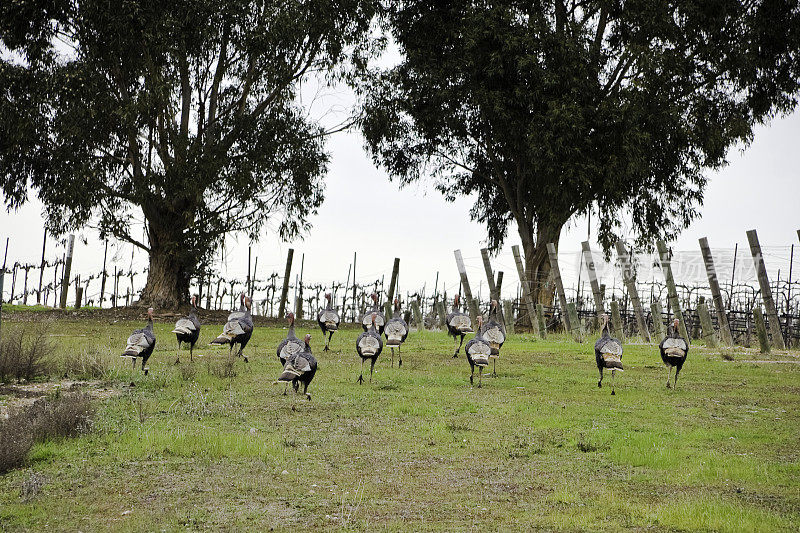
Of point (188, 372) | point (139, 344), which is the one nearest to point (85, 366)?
point (139, 344)

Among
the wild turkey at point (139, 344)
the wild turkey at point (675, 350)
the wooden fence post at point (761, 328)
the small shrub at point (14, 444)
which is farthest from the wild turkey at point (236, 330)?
the wooden fence post at point (761, 328)

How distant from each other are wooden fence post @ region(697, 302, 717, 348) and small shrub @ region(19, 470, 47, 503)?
61.9 ft

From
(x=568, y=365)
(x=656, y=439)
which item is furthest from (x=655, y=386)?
(x=656, y=439)

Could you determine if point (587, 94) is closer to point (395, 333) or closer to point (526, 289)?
point (526, 289)

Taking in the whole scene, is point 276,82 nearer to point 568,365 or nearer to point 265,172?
point 265,172

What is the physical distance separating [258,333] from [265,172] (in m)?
7.80

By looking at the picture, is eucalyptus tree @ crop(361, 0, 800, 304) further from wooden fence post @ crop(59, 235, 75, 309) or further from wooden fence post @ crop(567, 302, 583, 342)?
wooden fence post @ crop(59, 235, 75, 309)

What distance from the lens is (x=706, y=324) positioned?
2388 cm

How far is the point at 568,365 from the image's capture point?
67.7ft

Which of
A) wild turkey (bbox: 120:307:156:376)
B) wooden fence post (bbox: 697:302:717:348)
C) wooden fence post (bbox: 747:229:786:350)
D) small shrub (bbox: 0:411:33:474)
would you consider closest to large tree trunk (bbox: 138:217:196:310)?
wild turkey (bbox: 120:307:156:376)

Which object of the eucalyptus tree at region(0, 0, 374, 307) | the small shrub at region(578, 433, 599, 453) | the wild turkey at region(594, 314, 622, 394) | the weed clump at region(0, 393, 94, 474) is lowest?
the small shrub at region(578, 433, 599, 453)

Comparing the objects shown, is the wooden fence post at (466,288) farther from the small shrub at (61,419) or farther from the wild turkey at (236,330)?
the small shrub at (61,419)

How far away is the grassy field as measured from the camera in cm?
797

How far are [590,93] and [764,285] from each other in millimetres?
11734
